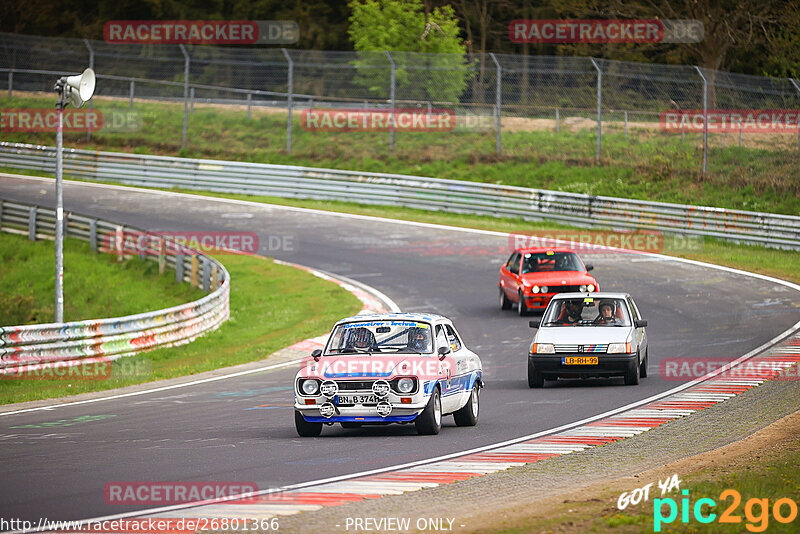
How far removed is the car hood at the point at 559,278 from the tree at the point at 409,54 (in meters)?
15.1

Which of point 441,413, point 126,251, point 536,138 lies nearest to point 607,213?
point 536,138

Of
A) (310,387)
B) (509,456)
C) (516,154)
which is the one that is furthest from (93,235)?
(509,456)

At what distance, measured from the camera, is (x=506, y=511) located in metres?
8.41

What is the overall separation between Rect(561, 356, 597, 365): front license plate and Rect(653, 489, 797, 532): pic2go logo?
7991 millimetres

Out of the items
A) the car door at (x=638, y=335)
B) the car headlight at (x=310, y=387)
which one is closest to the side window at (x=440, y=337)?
the car headlight at (x=310, y=387)

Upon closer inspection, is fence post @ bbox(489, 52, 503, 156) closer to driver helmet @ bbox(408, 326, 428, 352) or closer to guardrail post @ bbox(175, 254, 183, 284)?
guardrail post @ bbox(175, 254, 183, 284)

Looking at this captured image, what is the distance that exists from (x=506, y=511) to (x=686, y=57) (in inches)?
2173

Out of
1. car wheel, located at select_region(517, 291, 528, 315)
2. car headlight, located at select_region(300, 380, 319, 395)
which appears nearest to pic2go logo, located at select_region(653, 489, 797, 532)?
car headlight, located at select_region(300, 380, 319, 395)

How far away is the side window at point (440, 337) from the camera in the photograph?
13169 mm

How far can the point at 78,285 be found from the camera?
30875mm

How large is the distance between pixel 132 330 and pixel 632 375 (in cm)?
927

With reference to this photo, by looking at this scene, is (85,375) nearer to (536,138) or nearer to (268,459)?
(268,459)

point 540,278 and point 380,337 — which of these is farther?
point 540,278

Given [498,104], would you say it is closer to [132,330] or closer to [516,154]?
[516,154]
